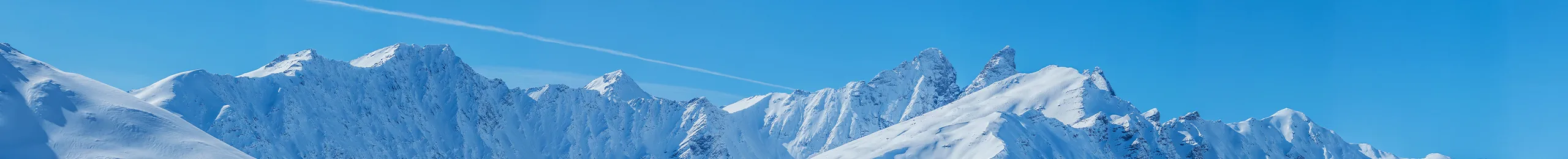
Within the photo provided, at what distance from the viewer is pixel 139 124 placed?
173 meters

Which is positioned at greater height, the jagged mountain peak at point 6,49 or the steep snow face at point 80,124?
the jagged mountain peak at point 6,49

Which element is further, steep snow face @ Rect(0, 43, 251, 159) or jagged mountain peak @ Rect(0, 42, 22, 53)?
jagged mountain peak @ Rect(0, 42, 22, 53)

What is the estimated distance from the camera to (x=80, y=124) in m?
171

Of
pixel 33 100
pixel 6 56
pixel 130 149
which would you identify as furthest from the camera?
pixel 6 56

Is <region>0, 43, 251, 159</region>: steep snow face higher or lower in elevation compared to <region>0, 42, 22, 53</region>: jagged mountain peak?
lower

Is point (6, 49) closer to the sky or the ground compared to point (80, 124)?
closer to the sky

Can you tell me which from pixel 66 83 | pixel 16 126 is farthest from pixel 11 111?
pixel 66 83

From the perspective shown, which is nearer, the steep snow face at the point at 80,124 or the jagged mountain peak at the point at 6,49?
the steep snow face at the point at 80,124

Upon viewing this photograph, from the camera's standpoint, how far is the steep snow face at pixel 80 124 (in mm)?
161375

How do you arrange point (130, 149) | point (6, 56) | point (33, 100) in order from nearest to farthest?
point (130, 149)
point (33, 100)
point (6, 56)

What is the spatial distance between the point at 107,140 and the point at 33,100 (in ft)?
60.5

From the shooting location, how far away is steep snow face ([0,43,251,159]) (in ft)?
529

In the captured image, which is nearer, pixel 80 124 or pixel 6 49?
pixel 80 124

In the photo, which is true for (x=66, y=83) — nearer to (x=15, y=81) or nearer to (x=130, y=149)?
(x=15, y=81)
